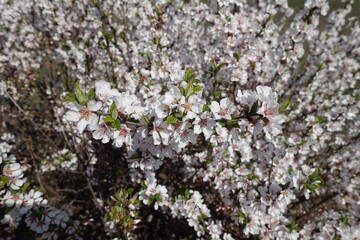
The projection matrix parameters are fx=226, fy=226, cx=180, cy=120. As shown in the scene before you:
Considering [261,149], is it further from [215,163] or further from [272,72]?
[272,72]

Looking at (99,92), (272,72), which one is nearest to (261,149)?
(99,92)

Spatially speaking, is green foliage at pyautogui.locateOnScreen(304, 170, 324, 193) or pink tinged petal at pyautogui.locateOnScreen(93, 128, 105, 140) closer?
pink tinged petal at pyautogui.locateOnScreen(93, 128, 105, 140)

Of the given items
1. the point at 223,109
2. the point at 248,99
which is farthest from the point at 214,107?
the point at 248,99

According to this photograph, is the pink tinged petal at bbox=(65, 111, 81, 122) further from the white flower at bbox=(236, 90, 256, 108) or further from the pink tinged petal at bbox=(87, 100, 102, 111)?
the white flower at bbox=(236, 90, 256, 108)

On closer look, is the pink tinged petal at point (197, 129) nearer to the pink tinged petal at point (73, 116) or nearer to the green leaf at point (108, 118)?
the green leaf at point (108, 118)

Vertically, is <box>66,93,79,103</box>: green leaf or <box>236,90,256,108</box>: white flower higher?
<box>236,90,256,108</box>: white flower

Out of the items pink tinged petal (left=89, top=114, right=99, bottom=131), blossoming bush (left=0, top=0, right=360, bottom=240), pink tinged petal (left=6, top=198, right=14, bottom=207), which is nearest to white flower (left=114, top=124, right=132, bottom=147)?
blossoming bush (left=0, top=0, right=360, bottom=240)

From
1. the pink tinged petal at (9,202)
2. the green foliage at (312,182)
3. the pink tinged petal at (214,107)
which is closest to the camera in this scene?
the pink tinged petal at (214,107)

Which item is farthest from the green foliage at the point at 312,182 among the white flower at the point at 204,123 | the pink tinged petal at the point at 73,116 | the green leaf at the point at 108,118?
the pink tinged petal at the point at 73,116

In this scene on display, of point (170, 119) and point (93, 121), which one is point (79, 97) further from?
point (170, 119)
